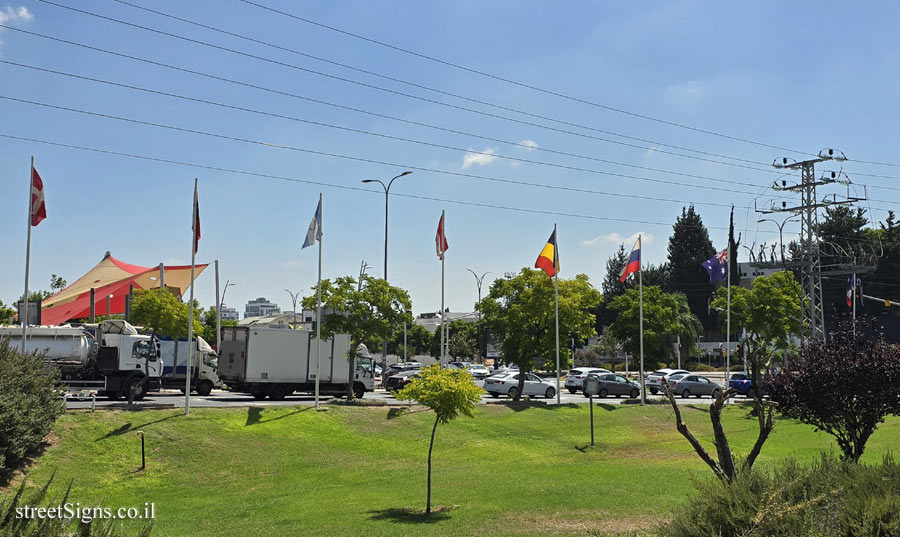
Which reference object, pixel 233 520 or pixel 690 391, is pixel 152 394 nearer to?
pixel 233 520

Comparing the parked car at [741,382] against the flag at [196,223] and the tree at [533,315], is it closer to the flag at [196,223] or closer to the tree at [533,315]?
the tree at [533,315]

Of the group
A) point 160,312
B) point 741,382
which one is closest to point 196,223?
point 160,312

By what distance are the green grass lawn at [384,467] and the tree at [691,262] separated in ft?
234

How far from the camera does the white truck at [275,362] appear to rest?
3628 cm

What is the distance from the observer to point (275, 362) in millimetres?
36562

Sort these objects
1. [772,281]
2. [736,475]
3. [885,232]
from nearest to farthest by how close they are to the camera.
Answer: [736,475] → [772,281] → [885,232]

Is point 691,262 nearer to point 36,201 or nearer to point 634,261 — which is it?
point 634,261

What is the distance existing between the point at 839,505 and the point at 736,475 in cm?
171

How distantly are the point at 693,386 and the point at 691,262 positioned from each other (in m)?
60.9

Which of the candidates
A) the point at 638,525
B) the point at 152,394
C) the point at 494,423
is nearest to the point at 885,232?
the point at 494,423

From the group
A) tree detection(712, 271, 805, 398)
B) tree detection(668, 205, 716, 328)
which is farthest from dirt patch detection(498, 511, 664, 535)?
tree detection(668, 205, 716, 328)

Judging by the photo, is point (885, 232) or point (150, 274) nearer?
point (150, 274)

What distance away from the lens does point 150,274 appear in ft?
182

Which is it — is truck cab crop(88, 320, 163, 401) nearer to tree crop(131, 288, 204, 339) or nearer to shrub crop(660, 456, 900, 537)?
tree crop(131, 288, 204, 339)
